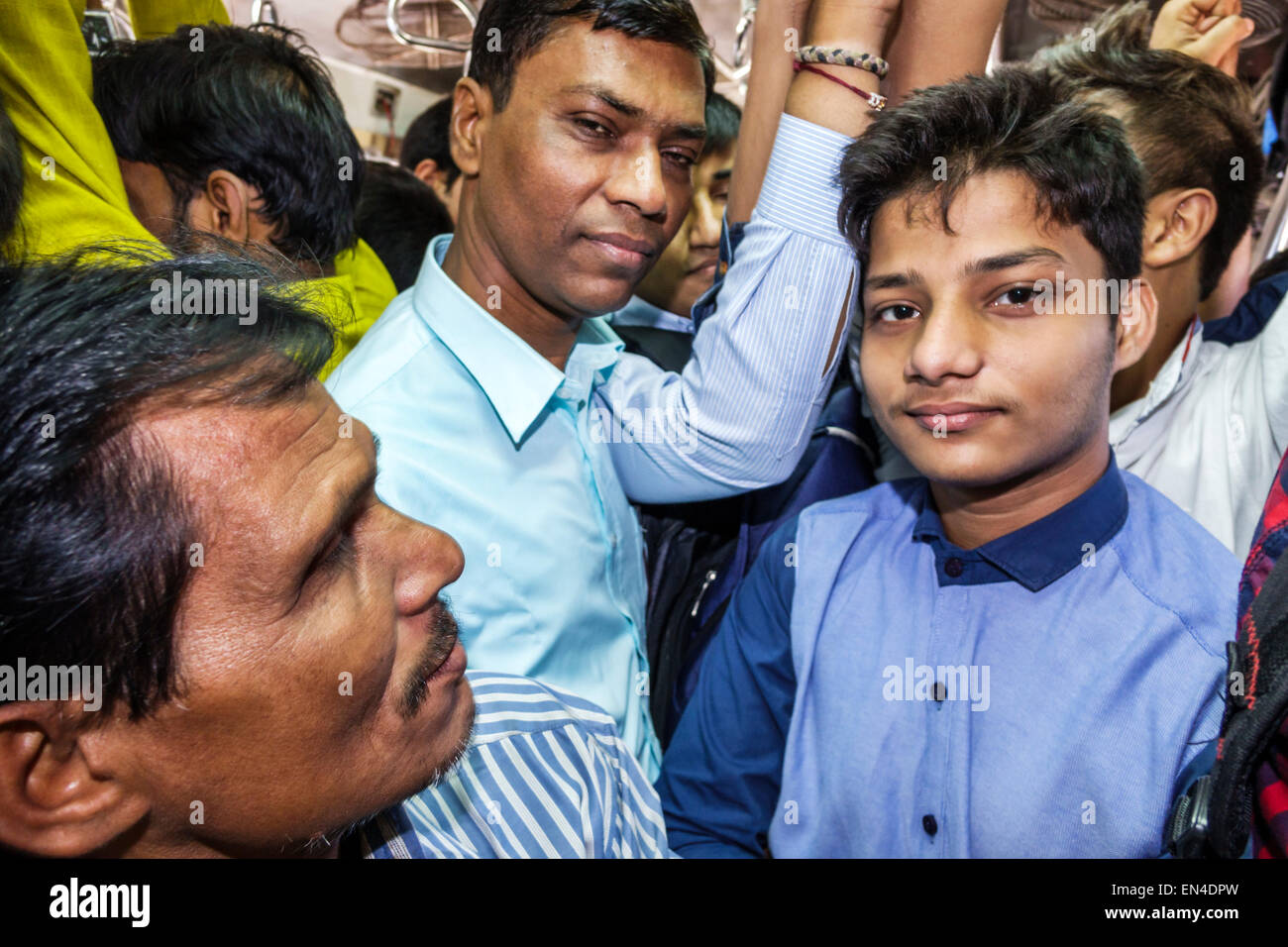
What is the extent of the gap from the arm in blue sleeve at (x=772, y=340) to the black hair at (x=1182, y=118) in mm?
575

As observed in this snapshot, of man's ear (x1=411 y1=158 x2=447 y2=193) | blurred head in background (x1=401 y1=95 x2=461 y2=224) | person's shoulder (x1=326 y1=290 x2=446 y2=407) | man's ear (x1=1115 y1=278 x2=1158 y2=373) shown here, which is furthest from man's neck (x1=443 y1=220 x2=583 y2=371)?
man's ear (x1=411 y1=158 x2=447 y2=193)

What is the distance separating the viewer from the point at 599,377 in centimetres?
155

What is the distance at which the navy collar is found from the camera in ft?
3.78

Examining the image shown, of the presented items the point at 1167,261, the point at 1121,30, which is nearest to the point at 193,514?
the point at 1167,261

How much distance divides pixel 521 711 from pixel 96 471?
0.57m

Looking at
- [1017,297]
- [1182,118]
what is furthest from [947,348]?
[1182,118]

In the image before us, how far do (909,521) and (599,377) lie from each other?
0.57m

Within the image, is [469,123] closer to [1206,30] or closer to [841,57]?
[841,57]

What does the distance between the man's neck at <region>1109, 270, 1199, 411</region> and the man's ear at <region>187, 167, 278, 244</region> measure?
1.52 meters

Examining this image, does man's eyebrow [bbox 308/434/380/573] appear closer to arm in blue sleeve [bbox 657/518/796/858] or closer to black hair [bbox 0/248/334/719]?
black hair [bbox 0/248/334/719]

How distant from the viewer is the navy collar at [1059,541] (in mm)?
1151

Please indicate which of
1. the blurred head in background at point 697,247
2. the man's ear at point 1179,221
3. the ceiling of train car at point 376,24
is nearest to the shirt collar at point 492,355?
the blurred head in background at point 697,247

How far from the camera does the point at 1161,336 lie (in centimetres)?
148
